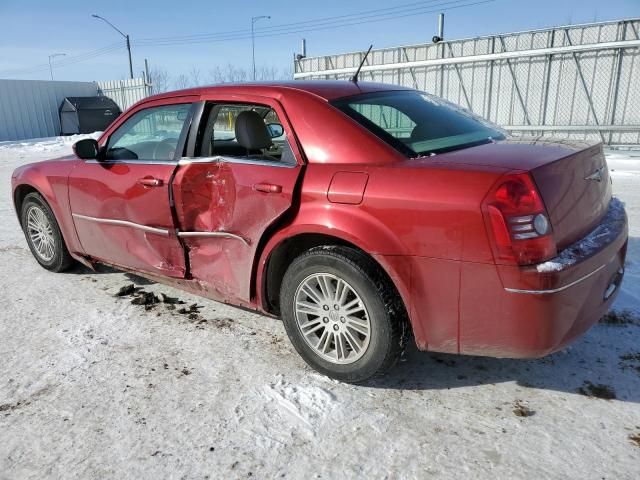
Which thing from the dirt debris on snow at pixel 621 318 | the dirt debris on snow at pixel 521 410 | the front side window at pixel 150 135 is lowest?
the dirt debris on snow at pixel 521 410

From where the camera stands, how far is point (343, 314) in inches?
109

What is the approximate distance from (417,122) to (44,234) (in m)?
3.68

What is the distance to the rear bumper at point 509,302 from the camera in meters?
2.21

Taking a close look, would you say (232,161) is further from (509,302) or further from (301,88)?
(509,302)

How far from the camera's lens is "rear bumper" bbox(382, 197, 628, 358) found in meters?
2.21

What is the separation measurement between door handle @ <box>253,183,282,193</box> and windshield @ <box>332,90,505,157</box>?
0.58 metres

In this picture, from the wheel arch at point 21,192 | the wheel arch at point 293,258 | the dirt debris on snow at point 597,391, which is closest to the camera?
the wheel arch at point 293,258

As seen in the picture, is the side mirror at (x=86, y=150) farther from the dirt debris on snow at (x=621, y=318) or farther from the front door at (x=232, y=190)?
the dirt debris on snow at (x=621, y=318)

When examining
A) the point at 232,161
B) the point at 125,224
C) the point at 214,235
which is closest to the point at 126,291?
the point at 125,224

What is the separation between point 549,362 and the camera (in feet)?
9.83

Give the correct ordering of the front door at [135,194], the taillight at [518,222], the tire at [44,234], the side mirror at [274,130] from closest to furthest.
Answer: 1. the taillight at [518,222]
2. the side mirror at [274,130]
3. the front door at [135,194]
4. the tire at [44,234]

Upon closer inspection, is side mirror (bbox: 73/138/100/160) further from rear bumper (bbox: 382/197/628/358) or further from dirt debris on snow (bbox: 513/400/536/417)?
dirt debris on snow (bbox: 513/400/536/417)

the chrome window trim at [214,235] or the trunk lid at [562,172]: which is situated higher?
the trunk lid at [562,172]

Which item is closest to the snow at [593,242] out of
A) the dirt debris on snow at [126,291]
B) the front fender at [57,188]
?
the dirt debris on snow at [126,291]
